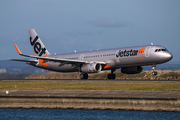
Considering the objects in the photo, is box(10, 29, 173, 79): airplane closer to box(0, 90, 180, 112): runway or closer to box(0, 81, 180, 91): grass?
box(0, 81, 180, 91): grass

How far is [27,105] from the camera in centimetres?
2542

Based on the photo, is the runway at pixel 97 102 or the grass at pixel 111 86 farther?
the grass at pixel 111 86

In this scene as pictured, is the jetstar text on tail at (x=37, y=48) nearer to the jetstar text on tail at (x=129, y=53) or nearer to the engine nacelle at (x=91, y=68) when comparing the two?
the engine nacelle at (x=91, y=68)

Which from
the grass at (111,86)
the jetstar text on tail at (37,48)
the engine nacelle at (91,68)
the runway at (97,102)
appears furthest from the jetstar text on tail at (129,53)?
the runway at (97,102)

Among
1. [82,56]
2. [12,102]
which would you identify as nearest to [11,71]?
[82,56]

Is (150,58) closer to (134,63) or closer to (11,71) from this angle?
(134,63)

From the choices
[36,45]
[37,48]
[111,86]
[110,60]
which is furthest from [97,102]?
[36,45]

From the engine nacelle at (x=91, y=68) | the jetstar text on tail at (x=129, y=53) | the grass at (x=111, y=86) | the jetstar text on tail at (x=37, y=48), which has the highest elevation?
the jetstar text on tail at (x=37, y=48)

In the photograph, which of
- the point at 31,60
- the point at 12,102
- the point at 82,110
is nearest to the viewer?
the point at 82,110

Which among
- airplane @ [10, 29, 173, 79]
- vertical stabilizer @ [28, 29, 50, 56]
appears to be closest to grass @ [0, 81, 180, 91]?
airplane @ [10, 29, 173, 79]

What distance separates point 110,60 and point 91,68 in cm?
296

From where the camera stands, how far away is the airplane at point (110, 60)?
148ft

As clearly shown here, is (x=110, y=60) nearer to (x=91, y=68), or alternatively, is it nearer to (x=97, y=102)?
(x=91, y=68)

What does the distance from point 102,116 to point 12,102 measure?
7.40m
